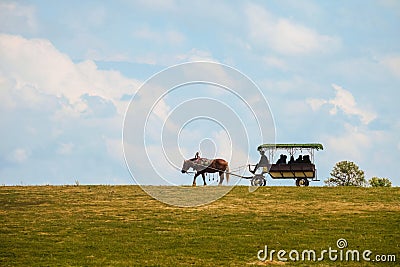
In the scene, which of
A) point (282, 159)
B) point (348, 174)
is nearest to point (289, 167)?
point (282, 159)

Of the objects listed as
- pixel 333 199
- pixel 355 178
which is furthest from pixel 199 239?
pixel 355 178

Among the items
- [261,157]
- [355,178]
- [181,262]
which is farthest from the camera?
[355,178]

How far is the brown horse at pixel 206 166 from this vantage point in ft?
147

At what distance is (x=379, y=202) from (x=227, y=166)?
12.1 meters

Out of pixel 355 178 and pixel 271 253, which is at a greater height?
pixel 355 178

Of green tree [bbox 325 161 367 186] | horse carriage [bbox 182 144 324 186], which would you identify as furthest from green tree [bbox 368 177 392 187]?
horse carriage [bbox 182 144 324 186]

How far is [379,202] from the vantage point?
36406mm

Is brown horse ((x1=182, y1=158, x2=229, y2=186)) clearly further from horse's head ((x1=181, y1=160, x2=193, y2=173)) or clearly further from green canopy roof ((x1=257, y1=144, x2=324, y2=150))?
green canopy roof ((x1=257, y1=144, x2=324, y2=150))

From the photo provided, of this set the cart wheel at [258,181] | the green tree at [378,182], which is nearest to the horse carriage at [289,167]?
the cart wheel at [258,181]

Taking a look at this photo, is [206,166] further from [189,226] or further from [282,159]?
[189,226]

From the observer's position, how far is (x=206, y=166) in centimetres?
4503

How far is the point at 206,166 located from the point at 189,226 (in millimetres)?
14932

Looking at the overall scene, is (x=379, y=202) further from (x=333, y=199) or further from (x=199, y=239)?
(x=199, y=239)

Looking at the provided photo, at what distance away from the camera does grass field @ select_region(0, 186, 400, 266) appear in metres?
25.1
